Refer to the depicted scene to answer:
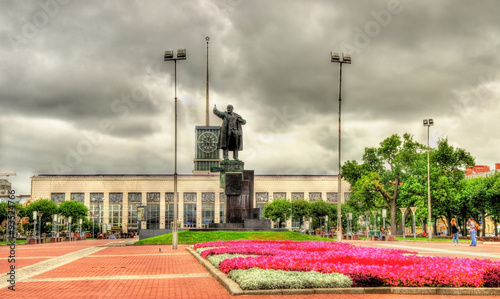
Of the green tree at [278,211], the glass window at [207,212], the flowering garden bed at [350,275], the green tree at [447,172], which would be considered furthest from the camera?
the glass window at [207,212]

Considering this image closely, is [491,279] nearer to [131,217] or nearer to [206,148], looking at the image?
[206,148]

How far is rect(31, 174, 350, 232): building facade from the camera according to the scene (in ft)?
377

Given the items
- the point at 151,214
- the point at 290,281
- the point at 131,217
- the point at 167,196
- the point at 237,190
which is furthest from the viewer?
the point at 167,196

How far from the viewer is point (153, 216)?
115375 mm

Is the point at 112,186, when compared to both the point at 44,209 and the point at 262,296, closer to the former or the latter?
the point at 44,209

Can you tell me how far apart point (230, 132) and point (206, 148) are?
7308 centimetres

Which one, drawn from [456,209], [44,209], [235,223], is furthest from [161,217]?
[235,223]

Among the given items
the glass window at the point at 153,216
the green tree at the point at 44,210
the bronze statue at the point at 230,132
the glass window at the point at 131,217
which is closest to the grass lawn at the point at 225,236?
the bronze statue at the point at 230,132

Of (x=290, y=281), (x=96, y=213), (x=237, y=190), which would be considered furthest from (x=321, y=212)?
(x=290, y=281)

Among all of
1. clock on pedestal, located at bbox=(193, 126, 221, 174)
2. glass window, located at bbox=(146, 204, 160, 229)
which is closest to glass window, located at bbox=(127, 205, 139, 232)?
glass window, located at bbox=(146, 204, 160, 229)

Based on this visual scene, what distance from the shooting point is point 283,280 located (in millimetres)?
10812

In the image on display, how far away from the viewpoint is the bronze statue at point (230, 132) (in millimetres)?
36094

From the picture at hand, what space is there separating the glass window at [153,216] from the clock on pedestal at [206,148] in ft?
46.2

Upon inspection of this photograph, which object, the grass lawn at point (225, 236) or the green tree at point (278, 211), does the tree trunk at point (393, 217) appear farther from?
the green tree at point (278, 211)
